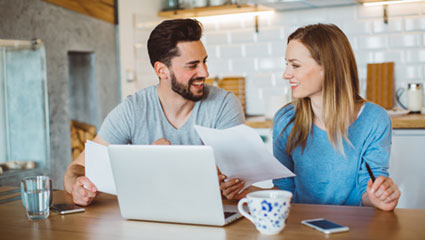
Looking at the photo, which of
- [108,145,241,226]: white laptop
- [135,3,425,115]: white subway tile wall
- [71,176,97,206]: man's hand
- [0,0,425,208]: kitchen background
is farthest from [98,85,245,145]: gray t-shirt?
[135,3,425,115]: white subway tile wall

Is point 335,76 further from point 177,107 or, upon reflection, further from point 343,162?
point 177,107

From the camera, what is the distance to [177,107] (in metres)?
2.24

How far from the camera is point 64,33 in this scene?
339 cm

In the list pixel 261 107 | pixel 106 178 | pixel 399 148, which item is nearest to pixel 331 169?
pixel 106 178

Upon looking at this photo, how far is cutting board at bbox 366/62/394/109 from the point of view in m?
3.79

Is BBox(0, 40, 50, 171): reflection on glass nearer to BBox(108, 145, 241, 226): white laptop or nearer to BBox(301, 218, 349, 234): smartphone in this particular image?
BBox(108, 145, 241, 226): white laptop

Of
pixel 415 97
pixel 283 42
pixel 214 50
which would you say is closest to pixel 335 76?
pixel 415 97

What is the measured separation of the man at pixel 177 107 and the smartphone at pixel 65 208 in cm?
56

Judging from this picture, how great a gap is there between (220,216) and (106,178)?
49 centimetres

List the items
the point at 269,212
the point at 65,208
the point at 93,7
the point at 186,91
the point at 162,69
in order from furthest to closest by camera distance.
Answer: the point at 93,7 → the point at 162,69 → the point at 186,91 → the point at 65,208 → the point at 269,212

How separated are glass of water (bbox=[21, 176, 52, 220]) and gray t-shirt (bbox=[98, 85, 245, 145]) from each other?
68 centimetres

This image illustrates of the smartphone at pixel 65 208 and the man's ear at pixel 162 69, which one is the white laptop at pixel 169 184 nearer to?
the smartphone at pixel 65 208

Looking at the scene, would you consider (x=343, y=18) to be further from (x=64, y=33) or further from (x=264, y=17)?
(x=64, y=33)

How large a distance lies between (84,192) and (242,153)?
55 centimetres
